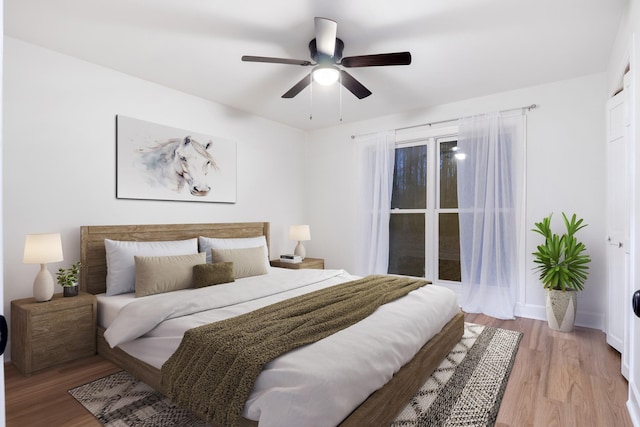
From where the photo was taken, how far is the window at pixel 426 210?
4.55 metres

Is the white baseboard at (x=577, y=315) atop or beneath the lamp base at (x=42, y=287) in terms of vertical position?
beneath

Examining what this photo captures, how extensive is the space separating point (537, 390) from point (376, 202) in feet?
9.54

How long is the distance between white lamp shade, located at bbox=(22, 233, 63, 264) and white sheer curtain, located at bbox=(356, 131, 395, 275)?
11.4ft

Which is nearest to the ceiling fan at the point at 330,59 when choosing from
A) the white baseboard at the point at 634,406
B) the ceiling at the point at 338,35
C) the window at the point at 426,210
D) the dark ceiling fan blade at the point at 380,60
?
the dark ceiling fan blade at the point at 380,60

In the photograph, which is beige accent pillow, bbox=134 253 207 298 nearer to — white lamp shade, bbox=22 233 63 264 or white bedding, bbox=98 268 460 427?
white bedding, bbox=98 268 460 427

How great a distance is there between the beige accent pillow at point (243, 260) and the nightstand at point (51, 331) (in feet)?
3.73

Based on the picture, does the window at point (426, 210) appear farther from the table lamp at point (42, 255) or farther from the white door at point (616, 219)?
the table lamp at point (42, 255)

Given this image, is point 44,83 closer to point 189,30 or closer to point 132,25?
point 132,25

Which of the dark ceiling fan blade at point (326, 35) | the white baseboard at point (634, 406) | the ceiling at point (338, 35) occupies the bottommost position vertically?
the white baseboard at point (634, 406)

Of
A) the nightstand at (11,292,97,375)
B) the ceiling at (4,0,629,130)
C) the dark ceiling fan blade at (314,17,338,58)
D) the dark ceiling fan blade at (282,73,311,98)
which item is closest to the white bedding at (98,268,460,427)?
the nightstand at (11,292,97,375)

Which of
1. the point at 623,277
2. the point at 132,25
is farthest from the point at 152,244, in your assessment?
the point at 623,277

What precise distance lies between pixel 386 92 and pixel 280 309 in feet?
8.98

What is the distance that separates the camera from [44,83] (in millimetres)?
3008

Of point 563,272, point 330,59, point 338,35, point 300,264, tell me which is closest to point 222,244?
point 300,264
